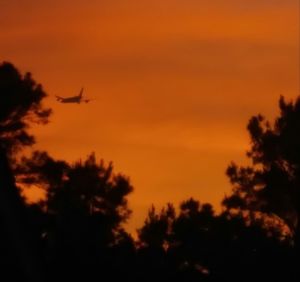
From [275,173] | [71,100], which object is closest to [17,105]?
[71,100]

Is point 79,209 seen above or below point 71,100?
below

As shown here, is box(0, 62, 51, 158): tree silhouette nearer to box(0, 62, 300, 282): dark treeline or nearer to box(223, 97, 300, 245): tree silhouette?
box(0, 62, 300, 282): dark treeline

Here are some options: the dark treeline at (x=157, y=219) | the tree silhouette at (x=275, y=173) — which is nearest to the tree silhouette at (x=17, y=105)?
the dark treeline at (x=157, y=219)

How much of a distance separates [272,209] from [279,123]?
7365 mm

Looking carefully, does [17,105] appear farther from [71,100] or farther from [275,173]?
[275,173]

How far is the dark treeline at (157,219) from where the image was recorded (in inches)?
1010

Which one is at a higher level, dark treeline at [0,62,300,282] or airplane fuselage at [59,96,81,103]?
airplane fuselage at [59,96,81,103]

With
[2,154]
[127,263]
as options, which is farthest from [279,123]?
[2,154]

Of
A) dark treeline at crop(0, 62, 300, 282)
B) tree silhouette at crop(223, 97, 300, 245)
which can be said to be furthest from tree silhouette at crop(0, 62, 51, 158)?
tree silhouette at crop(223, 97, 300, 245)

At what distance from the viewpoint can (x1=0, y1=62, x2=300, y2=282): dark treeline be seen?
25.7 metres

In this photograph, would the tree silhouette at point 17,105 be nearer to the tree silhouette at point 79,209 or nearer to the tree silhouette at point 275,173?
the tree silhouette at point 79,209

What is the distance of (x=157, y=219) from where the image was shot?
38.2 meters

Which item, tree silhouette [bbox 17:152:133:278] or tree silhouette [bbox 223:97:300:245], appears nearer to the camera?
tree silhouette [bbox 17:152:133:278]

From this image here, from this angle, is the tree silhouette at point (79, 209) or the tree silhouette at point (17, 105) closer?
the tree silhouette at point (79, 209)
